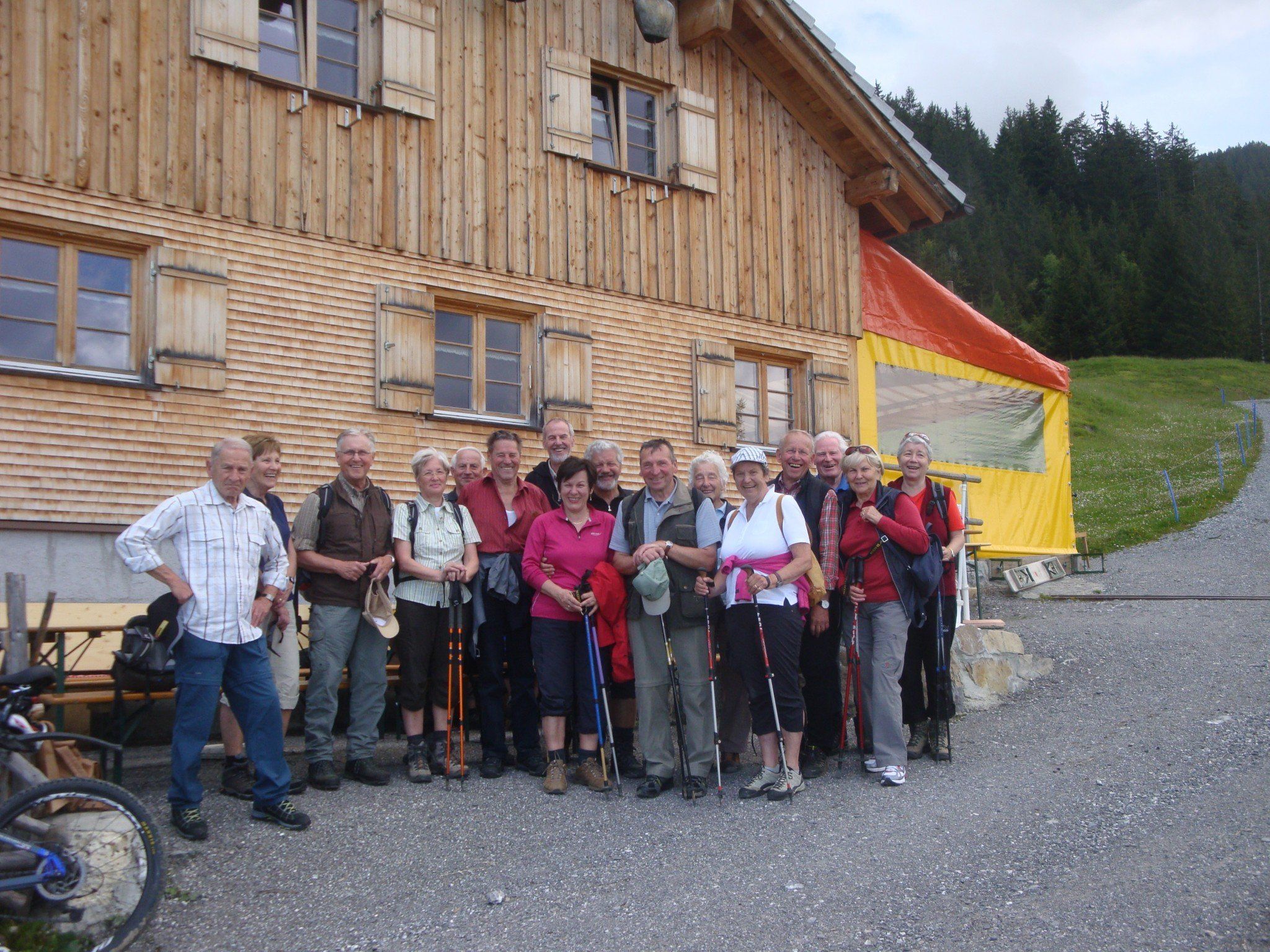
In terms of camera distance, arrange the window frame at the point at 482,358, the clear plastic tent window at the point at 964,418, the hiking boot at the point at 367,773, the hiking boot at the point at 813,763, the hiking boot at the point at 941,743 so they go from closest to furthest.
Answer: the hiking boot at the point at 367,773 < the hiking boot at the point at 813,763 < the hiking boot at the point at 941,743 < the window frame at the point at 482,358 < the clear plastic tent window at the point at 964,418

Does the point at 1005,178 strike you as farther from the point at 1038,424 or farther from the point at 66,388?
the point at 66,388

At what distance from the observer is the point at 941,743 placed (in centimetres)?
648

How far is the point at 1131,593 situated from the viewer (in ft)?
47.4

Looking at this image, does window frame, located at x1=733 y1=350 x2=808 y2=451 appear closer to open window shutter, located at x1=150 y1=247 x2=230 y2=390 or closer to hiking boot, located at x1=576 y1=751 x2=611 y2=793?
open window shutter, located at x1=150 y1=247 x2=230 y2=390

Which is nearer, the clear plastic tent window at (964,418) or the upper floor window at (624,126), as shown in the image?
the upper floor window at (624,126)

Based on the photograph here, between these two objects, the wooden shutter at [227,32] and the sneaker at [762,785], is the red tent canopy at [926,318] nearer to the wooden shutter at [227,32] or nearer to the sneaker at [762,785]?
the wooden shutter at [227,32]

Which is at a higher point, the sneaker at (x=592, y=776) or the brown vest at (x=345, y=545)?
the brown vest at (x=345, y=545)

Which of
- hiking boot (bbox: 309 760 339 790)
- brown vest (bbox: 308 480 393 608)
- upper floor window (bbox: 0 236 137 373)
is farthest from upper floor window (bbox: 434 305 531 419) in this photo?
hiking boot (bbox: 309 760 339 790)

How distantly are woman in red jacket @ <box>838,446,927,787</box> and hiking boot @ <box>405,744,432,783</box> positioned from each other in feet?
8.19

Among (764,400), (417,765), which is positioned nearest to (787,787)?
(417,765)

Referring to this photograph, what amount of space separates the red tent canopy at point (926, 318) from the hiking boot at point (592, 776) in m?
7.64

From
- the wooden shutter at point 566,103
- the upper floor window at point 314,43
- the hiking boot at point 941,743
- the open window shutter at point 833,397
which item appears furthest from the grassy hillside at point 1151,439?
the upper floor window at point 314,43

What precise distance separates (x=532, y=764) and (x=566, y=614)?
3.10 ft

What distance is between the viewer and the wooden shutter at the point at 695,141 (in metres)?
10.7
